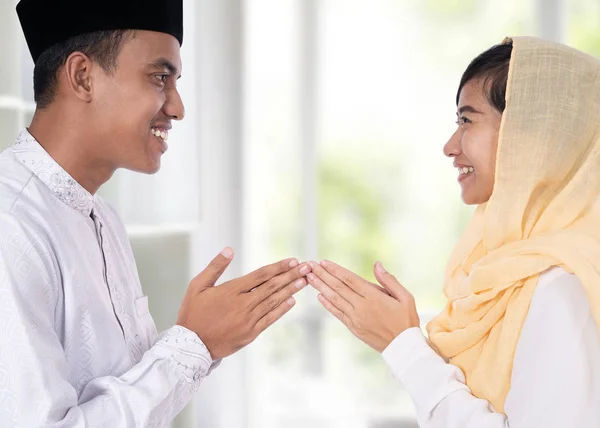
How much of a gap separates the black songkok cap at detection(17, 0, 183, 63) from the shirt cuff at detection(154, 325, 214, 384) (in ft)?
2.22

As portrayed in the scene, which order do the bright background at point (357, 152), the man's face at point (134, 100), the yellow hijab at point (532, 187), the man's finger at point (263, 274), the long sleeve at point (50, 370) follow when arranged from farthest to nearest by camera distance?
the bright background at point (357, 152) < the man's finger at point (263, 274) < the man's face at point (134, 100) < the yellow hijab at point (532, 187) < the long sleeve at point (50, 370)

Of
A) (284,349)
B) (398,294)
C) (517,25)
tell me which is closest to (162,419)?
(398,294)

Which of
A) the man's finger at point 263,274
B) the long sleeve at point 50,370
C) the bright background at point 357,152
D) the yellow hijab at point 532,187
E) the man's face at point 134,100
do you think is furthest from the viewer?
the bright background at point 357,152

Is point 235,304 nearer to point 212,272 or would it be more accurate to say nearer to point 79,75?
point 212,272

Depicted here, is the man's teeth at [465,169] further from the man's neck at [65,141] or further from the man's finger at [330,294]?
the man's neck at [65,141]

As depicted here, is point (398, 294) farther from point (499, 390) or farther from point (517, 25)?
point (517, 25)

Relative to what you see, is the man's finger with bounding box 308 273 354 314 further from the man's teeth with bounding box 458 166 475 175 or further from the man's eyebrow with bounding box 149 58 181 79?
the man's eyebrow with bounding box 149 58 181 79

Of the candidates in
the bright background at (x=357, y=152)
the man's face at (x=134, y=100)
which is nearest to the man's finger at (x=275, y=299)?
the man's face at (x=134, y=100)

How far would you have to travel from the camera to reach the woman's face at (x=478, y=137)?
1537 mm

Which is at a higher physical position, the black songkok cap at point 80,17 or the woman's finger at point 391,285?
the black songkok cap at point 80,17

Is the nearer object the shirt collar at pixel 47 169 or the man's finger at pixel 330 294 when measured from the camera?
the shirt collar at pixel 47 169

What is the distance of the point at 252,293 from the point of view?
1598 mm

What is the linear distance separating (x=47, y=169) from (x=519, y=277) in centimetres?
99

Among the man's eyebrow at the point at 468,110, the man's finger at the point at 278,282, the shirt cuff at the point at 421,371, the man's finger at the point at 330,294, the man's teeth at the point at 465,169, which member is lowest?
the shirt cuff at the point at 421,371
